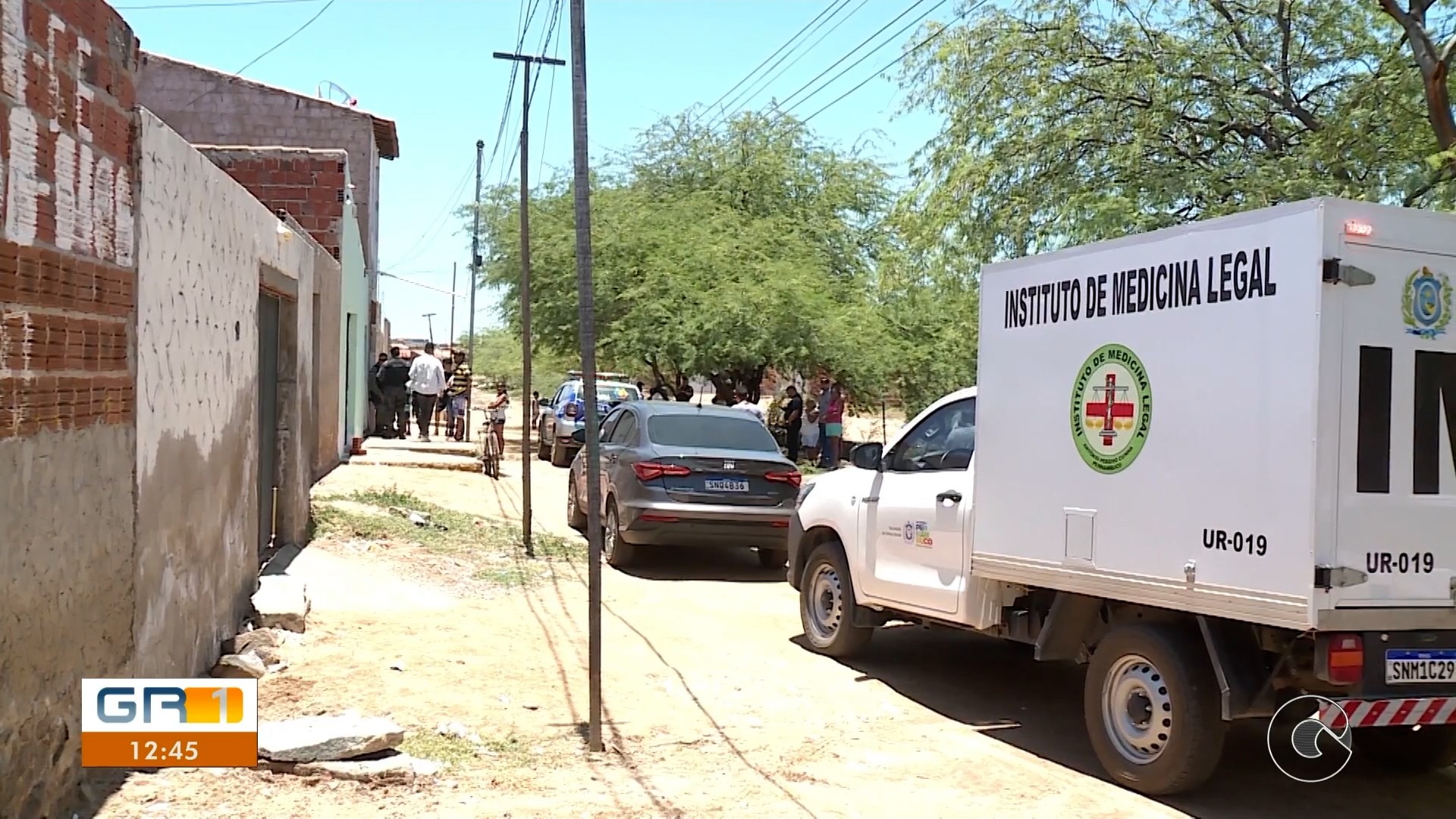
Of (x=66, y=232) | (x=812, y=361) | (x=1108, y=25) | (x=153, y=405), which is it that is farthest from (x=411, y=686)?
(x=812, y=361)

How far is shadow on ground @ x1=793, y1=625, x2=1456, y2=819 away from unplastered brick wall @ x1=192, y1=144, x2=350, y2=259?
34.2 feet

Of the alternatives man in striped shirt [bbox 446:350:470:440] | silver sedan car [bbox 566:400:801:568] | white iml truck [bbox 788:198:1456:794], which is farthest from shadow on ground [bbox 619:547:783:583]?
man in striped shirt [bbox 446:350:470:440]

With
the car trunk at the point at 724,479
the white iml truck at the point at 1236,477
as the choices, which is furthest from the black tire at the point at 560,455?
the white iml truck at the point at 1236,477

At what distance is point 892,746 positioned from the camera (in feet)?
20.9

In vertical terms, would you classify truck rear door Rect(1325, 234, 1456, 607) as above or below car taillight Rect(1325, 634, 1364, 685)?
above

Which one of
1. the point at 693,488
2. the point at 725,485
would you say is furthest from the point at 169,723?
the point at 725,485

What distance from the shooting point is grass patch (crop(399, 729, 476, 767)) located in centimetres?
577

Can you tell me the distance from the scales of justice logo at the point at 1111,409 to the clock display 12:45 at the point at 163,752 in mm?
4339

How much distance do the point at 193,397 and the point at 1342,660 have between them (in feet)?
18.7

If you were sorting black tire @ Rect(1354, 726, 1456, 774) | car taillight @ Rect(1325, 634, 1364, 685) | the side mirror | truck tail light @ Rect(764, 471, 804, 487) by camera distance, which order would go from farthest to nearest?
truck tail light @ Rect(764, 471, 804, 487), the side mirror, black tire @ Rect(1354, 726, 1456, 774), car taillight @ Rect(1325, 634, 1364, 685)

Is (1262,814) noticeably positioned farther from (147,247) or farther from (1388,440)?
(147,247)

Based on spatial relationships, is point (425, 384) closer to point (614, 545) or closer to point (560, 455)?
point (560, 455)

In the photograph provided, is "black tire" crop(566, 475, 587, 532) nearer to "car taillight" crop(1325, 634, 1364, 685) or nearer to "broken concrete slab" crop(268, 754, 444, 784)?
"broken concrete slab" crop(268, 754, 444, 784)

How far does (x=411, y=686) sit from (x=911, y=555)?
3.05 meters
